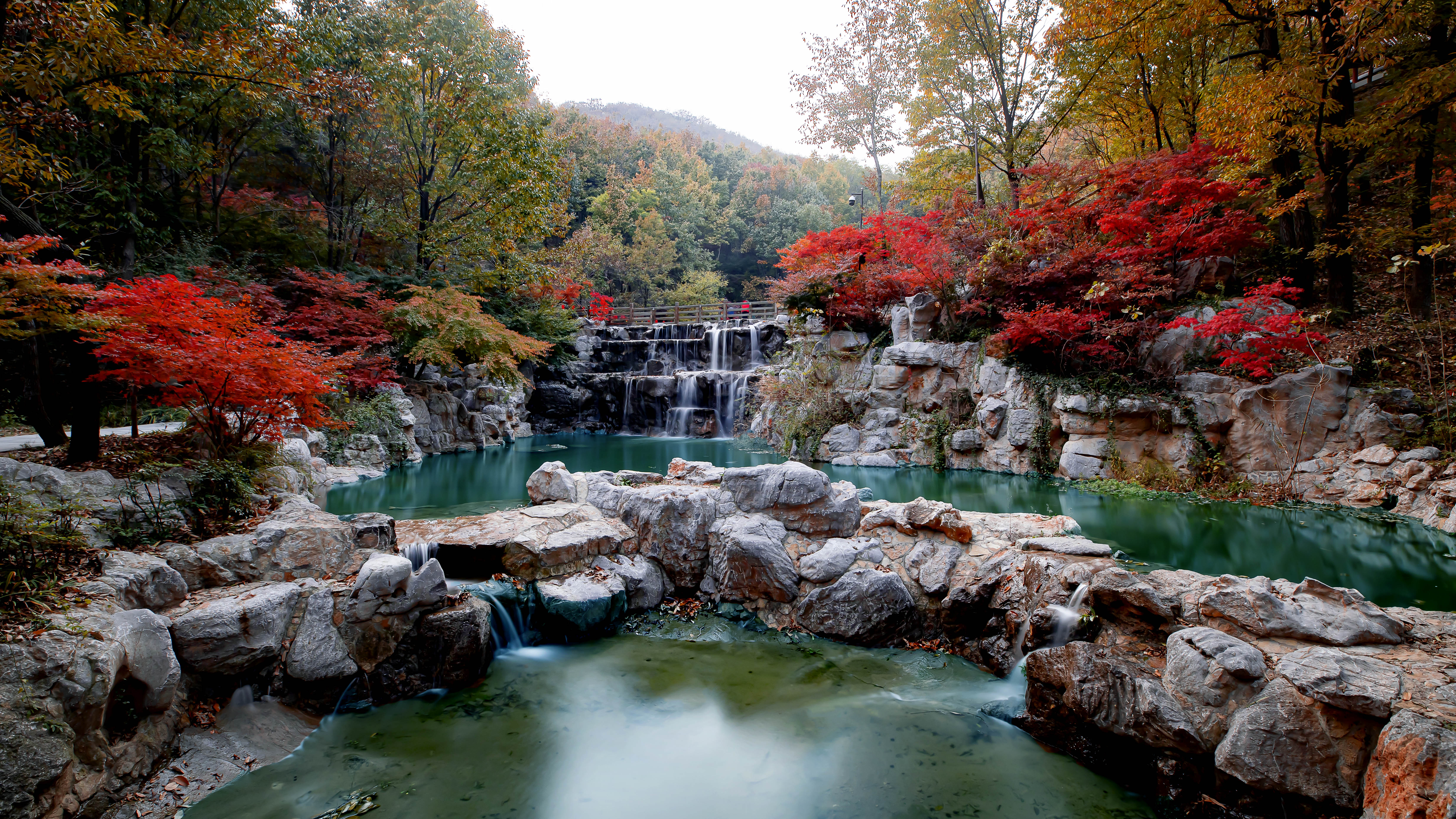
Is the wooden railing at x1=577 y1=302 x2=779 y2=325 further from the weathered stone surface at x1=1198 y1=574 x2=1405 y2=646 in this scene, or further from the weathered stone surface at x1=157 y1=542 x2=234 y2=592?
the weathered stone surface at x1=157 y1=542 x2=234 y2=592

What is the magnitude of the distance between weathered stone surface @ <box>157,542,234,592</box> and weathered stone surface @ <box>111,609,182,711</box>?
2.48ft

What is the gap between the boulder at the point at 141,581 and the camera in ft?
10.5

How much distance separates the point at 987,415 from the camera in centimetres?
1101

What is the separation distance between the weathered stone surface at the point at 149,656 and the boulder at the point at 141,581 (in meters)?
0.28

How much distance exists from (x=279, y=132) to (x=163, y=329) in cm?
1200

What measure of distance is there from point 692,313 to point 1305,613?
24.7 metres

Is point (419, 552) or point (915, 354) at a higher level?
point (915, 354)

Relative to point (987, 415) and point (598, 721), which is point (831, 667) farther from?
point (987, 415)

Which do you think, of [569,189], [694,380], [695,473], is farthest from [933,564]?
[569,189]

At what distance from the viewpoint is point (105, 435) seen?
576 centimetres

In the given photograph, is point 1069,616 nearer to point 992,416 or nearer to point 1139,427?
point 1139,427

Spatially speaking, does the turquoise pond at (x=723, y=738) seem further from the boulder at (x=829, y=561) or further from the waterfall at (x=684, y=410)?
the waterfall at (x=684, y=410)

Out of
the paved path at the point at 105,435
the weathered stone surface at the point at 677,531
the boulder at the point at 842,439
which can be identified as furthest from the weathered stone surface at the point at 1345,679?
the boulder at the point at 842,439

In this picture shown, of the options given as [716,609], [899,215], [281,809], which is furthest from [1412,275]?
[281,809]
